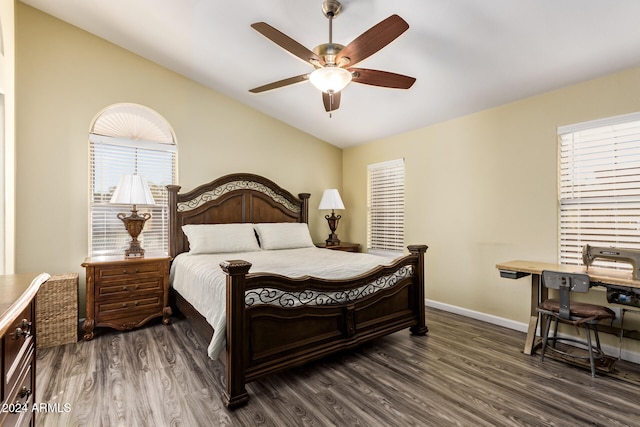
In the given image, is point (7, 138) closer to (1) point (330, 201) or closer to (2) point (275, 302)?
(2) point (275, 302)

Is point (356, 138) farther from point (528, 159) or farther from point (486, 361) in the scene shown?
point (486, 361)

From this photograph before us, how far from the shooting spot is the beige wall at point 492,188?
10.2 ft

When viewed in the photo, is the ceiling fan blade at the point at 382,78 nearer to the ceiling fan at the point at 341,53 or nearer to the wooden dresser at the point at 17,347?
the ceiling fan at the point at 341,53

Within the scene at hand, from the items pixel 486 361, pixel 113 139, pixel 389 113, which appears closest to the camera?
pixel 486 361

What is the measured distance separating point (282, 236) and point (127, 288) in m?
1.87

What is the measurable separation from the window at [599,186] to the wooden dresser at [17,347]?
3.96 m

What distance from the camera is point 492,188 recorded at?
11.9ft

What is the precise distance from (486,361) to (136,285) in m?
3.50

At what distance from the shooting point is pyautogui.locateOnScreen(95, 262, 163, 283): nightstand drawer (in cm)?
321

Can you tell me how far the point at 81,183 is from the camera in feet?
11.6

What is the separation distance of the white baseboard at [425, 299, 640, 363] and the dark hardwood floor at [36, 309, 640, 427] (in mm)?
494

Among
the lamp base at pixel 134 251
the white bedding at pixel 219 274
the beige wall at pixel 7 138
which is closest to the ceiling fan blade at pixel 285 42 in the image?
the white bedding at pixel 219 274

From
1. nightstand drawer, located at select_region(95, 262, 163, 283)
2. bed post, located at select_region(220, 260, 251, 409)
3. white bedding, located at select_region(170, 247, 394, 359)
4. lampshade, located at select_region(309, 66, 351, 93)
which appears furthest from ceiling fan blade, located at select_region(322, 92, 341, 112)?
nightstand drawer, located at select_region(95, 262, 163, 283)

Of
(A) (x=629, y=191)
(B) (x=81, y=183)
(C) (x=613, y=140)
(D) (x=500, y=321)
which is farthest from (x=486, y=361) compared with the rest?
(B) (x=81, y=183)
